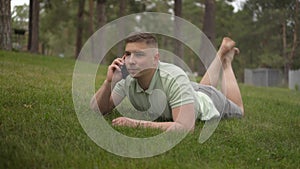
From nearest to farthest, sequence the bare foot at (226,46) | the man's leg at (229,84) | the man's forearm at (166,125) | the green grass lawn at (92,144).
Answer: the green grass lawn at (92,144), the man's forearm at (166,125), the man's leg at (229,84), the bare foot at (226,46)

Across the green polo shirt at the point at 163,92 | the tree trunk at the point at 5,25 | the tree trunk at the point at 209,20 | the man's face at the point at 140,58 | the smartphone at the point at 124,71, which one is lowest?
the green polo shirt at the point at 163,92

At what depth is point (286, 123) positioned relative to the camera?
13.8ft

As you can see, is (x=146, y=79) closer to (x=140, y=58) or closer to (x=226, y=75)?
(x=140, y=58)

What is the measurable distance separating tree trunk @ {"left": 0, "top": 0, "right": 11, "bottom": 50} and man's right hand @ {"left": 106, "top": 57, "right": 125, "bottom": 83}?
7.63 m

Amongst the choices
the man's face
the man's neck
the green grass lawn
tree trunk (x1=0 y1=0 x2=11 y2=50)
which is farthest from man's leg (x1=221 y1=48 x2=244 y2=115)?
tree trunk (x1=0 y1=0 x2=11 y2=50)

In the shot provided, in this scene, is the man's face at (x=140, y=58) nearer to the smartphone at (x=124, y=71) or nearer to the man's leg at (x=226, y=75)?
the smartphone at (x=124, y=71)

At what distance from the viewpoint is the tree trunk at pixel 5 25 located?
394 inches

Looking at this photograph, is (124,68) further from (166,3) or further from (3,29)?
(166,3)

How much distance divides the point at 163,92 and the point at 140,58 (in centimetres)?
33

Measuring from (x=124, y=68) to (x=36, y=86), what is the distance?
206cm

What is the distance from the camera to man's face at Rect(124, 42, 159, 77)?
2.92m

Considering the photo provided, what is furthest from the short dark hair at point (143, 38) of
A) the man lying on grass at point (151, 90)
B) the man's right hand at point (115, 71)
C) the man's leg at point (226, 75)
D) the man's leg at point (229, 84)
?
the man's leg at point (229, 84)

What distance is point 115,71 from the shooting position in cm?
315

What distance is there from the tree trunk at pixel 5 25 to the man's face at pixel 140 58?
785 centimetres
